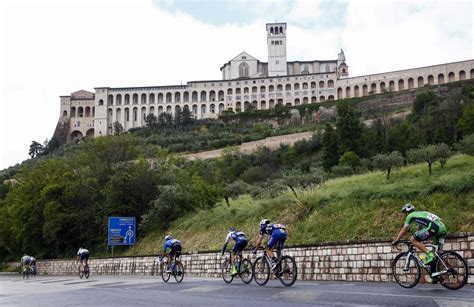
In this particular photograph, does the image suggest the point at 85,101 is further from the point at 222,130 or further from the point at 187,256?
the point at 187,256

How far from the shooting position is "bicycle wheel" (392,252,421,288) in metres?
9.73

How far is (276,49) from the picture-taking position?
140 meters

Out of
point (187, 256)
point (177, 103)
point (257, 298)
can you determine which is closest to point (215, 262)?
point (187, 256)

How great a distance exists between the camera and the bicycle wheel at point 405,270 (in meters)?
9.73

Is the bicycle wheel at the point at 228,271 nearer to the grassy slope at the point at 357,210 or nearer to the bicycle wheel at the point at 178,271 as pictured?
the bicycle wheel at the point at 178,271

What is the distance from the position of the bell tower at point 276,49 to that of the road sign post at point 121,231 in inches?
4394

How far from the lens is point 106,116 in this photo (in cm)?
12900

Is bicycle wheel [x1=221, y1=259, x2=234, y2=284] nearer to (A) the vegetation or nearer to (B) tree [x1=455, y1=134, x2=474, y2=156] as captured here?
(A) the vegetation

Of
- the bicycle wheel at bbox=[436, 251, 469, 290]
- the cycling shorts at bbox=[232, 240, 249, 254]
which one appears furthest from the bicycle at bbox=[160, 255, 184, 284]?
the bicycle wheel at bbox=[436, 251, 469, 290]

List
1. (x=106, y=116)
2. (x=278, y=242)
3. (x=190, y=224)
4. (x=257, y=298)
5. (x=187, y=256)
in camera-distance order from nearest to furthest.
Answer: (x=257, y=298) < (x=278, y=242) < (x=187, y=256) < (x=190, y=224) < (x=106, y=116)

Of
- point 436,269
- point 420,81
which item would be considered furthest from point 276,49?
point 436,269

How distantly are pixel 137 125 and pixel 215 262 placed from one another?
4542 inches

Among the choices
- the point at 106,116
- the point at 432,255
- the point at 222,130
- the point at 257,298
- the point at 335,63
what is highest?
the point at 335,63

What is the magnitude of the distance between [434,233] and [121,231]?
74.2ft
